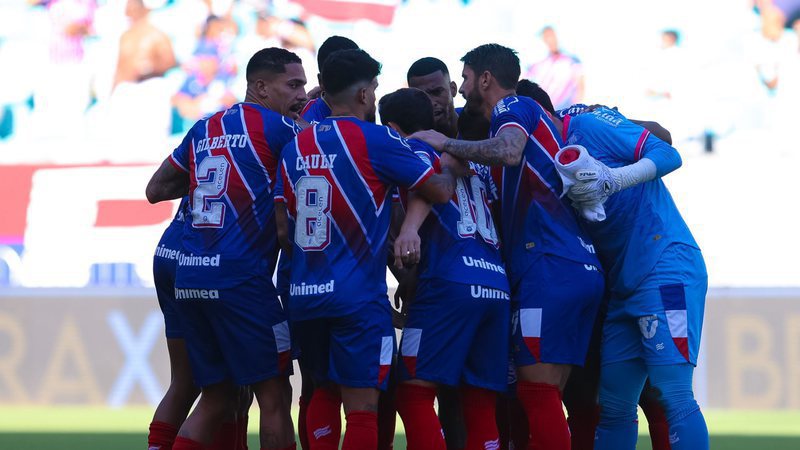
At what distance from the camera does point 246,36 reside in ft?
43.3

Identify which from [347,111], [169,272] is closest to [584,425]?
[347,111]

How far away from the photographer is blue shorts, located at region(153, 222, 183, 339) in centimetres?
589

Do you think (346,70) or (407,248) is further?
(346,70)

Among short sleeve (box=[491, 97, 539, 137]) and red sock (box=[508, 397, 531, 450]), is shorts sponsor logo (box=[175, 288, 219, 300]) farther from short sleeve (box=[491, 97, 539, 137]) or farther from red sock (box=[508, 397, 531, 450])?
red sock (box=[508, 397, 531, 450])

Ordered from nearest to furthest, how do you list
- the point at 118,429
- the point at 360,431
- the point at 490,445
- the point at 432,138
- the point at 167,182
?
the point at 360,431
the point at 490,445
the point at 432,138
the point at 167,182
the point at 118,429

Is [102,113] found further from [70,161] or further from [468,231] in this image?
[468,231]

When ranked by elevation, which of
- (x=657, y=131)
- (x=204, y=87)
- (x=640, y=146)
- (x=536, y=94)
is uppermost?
(x=204, y=87)

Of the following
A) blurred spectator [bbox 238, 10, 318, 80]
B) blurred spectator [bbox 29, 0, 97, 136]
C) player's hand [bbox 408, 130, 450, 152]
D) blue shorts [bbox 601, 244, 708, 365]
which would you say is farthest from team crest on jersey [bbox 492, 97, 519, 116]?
blurred spectator [bbox 29, 0, 97, 136]

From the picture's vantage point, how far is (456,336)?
5324 millimetres

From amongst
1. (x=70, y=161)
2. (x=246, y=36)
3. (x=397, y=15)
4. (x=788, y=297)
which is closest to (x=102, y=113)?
(x=70, y=161)

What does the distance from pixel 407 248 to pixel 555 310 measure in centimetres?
81

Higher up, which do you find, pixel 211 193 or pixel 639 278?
pixel 211 193

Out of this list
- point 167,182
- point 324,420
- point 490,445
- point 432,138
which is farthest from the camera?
point 167,182

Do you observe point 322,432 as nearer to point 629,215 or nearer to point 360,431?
point 360,431
